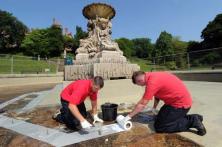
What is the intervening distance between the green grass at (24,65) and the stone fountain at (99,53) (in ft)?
52.6

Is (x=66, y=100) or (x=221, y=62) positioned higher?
(x=221, y=62)

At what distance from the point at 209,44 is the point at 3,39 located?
160ft

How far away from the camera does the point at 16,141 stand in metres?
4.00

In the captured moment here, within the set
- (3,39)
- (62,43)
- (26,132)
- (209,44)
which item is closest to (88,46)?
(26,132)

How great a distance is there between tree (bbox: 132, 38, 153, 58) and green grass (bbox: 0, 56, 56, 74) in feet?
205

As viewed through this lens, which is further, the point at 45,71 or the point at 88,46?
the point at 45,71

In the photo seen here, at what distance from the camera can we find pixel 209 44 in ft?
174

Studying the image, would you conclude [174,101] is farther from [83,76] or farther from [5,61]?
[5,61]

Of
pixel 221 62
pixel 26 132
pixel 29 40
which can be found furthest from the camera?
pixel 29 40

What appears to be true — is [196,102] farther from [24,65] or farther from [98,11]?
[24,65]

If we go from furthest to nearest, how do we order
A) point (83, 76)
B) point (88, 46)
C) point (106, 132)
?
point (88, 46) < point (83, 76) < point (106, 132)

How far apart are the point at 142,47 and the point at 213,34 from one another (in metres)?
44.0

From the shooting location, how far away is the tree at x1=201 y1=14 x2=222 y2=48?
51737mm

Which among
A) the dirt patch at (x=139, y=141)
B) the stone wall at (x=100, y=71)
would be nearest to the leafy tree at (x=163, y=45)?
the stone wall at (x=100, y=71)
